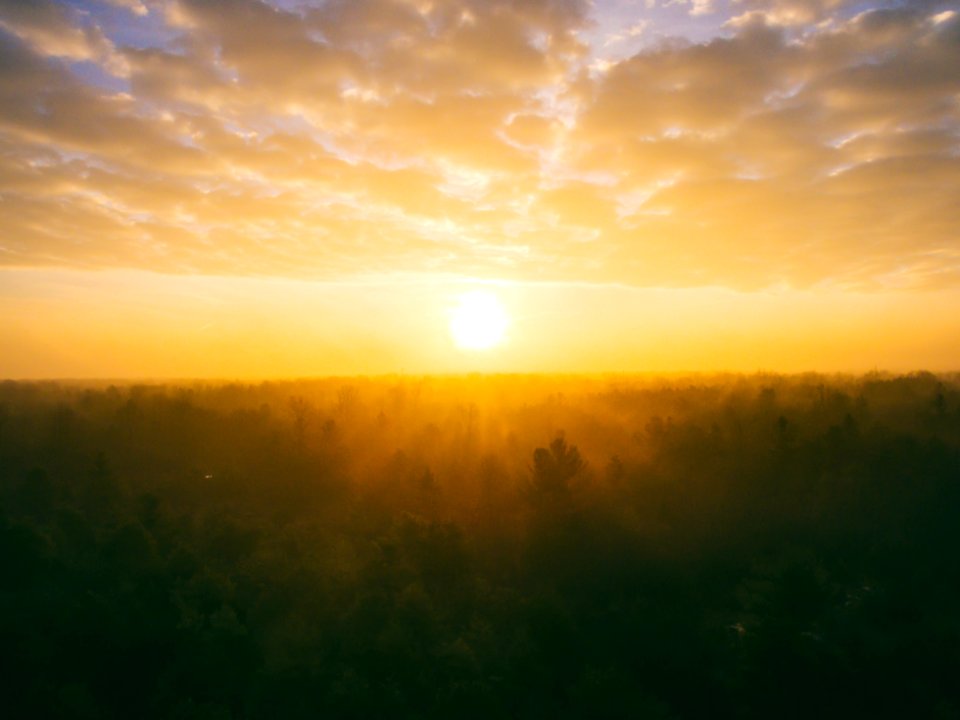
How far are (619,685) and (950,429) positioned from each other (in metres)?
29.4

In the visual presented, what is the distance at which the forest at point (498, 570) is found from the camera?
17.4m

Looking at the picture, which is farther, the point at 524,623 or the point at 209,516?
the point at 209,516

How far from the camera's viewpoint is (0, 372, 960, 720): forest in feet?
57.0

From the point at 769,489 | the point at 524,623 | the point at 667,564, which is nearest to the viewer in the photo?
the point at 524,623

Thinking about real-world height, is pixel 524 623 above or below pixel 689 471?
below

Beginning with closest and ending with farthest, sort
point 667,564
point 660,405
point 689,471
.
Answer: point 667,564 < point 689,471 < point 660,405

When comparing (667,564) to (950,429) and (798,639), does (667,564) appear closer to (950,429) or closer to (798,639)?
(798,639)

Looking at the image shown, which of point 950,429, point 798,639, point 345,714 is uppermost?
point 950,429

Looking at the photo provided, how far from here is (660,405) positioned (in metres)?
51.7

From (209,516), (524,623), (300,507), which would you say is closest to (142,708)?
(524,623)

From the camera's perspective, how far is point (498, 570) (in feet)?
90.7

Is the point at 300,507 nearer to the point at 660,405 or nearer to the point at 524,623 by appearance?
the point at 524,623

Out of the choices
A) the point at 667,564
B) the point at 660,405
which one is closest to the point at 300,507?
the point at 667,564

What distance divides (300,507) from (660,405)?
29756mm
